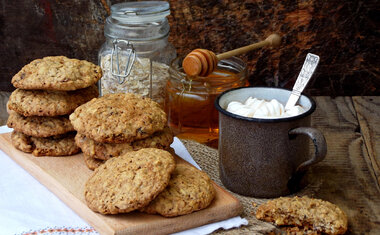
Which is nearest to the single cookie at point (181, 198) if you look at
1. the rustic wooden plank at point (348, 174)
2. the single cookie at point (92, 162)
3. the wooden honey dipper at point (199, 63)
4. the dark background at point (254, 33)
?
the single cookie at point (92, 162)

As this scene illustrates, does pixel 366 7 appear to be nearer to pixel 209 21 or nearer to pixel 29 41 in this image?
pixel 209 21

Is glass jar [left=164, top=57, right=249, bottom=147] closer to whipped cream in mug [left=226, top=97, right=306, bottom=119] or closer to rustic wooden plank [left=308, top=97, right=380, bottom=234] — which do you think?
whipped cream in mug [left=226, top=97, right=306, bottom=119]

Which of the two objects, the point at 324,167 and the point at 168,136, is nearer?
the point at 168,136

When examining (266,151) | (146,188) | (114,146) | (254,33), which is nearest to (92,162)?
(114,146)

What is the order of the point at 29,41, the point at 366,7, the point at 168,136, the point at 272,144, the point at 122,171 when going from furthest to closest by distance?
1. the point at 29,41
2. the point at 366,7
3. the point at 168,136
4. the point at 272,144
5. the point at 122,171

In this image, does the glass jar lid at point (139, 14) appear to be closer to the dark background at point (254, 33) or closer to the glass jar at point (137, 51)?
the glass jar at point (137, 51)

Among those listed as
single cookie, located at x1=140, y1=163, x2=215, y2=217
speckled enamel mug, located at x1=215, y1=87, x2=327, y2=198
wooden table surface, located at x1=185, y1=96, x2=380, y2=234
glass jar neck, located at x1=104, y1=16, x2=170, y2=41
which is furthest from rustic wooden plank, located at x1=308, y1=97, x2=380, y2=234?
glass jar neck, located at x1=104, y1=16, x2=170, y2=41

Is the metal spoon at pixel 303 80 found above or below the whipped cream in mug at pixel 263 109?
above

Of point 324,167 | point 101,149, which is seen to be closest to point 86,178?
point 101,149
